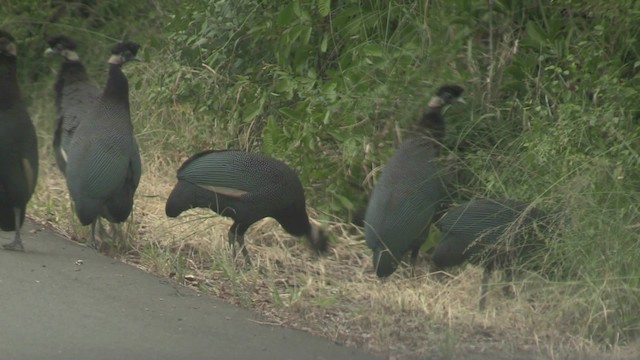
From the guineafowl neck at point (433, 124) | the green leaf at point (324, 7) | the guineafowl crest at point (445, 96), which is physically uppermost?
the green leaf at point (324, 7)

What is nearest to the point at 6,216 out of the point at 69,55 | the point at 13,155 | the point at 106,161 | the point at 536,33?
the point at 13,155

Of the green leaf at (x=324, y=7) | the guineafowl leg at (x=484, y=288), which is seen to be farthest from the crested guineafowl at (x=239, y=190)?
the green leaf at (x=324, y=7)

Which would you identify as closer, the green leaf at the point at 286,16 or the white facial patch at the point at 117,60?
the white facial patch at the point at 117,60

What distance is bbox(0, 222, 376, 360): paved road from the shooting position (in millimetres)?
5367

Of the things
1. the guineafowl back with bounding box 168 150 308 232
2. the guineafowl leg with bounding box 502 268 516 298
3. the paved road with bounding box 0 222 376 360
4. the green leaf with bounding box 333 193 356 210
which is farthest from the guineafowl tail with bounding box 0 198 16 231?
the guineafowl leg with bounding box 502 268 516 298

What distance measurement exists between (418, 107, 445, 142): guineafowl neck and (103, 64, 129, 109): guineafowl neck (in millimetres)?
1850

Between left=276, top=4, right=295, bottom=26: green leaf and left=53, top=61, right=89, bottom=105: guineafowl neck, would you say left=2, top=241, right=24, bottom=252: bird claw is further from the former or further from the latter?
left=276, top=4, right=295, bottom=26: green leaf

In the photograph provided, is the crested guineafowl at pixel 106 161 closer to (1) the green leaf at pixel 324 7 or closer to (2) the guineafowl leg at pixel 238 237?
(2) the guineafowl leg at pixel 238 237

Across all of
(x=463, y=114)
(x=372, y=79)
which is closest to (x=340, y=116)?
(x=372, y=79)

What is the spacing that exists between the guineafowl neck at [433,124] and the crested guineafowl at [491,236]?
59 cm

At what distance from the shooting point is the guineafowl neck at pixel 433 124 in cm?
689

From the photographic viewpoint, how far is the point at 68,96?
821cm

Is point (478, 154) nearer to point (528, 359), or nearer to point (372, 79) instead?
point (372, 79)

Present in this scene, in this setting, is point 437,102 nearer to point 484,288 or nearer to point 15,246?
point 484,288
